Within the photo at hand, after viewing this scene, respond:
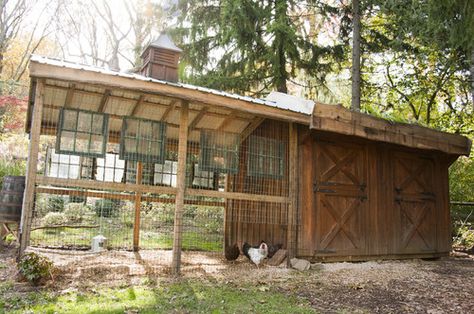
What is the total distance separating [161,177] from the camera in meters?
8.09

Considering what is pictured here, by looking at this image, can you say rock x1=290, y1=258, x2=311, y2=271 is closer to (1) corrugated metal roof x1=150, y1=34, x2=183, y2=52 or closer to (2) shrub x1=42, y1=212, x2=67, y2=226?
(1) corrugated metal roof x1=150, y1=34, x2=183, y2=52

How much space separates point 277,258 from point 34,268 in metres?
4.08

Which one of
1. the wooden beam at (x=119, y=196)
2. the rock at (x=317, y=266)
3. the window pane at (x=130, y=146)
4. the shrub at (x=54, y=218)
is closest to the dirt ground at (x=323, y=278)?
the rock at (x=317, y=266)

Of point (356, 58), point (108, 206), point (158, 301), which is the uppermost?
point (356, 58)

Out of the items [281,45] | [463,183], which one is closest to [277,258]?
[281,45]

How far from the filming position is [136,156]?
21.6ft

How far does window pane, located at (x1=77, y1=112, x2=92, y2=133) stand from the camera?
6223mm

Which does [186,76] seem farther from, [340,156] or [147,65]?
[340,156]

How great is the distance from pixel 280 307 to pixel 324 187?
3386 millimetres

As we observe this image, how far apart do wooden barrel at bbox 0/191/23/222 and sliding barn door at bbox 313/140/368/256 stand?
5097 millimetres

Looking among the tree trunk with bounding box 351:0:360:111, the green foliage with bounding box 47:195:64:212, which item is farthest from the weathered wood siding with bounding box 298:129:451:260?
the green foliage with bounding box 47:195:64:212

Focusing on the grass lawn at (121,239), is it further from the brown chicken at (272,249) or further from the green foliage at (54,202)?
the brown chicken at (272,249)

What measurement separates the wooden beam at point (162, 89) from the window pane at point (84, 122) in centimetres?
94

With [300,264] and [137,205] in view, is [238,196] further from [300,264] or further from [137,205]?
[137,205]
